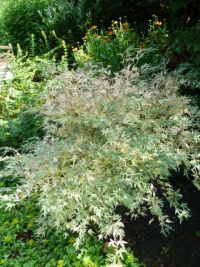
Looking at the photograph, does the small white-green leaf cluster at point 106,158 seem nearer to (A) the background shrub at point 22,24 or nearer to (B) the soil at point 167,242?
(B) the soil at point 167,242

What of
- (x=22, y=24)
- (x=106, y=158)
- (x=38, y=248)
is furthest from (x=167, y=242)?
(x=22, y=24)

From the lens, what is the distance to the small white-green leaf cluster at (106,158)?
2748mm

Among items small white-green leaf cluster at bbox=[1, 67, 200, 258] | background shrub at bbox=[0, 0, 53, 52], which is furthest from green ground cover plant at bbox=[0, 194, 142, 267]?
background shrub at bbox=[0, 0, 53, 52]

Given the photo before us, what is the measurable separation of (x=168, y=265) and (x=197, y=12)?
296 centimetres

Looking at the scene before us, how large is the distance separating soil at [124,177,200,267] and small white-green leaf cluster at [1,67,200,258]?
19 cm

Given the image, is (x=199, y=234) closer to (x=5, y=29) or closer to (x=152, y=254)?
(x=152, y=254)

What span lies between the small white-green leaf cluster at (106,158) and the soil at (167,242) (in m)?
0.19

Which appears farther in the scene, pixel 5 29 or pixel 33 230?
pixel 5 29

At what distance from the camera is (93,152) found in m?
2.94

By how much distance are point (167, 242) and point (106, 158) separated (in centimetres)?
91

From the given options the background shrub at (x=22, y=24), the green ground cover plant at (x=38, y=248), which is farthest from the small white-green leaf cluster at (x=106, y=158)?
the background shrub at (x=22, y=24)

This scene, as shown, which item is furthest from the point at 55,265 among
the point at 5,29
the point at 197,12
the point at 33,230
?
the point at 5,29

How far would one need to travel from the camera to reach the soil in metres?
2.93

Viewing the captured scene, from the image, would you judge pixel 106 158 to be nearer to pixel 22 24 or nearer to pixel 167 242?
pixel 167 242
